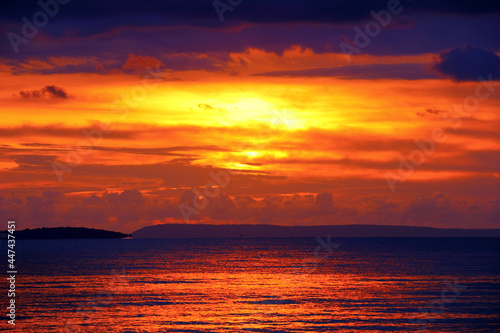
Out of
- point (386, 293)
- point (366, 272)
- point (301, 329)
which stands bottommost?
point (301, 329)

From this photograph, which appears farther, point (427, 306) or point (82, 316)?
point (427, 306)

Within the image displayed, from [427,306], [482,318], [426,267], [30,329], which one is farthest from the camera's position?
[426,267]

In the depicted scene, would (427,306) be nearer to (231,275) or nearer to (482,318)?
(482,318)

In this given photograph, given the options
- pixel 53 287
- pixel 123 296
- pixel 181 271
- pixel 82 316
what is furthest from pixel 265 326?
pixel 181 271

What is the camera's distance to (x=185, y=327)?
72000mm

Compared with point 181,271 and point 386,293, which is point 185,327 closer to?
point 386,293

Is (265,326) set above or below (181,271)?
below

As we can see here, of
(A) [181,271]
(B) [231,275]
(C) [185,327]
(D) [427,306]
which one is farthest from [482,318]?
(A) [181,271]

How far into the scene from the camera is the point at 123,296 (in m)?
97.1

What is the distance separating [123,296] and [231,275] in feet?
137

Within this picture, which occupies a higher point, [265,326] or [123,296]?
[123,296]

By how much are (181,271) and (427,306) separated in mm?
71146

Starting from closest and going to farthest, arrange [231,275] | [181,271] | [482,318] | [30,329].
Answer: [30,329]
[482,318]
[231,275]
[181,271]

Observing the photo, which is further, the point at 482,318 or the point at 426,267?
the point at 426,267
